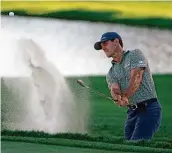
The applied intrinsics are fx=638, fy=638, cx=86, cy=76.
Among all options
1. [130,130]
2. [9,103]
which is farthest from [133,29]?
[9,103]

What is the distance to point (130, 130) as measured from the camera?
11.8ft

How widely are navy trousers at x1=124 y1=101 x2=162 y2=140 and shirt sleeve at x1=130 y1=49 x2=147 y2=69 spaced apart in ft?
0.75

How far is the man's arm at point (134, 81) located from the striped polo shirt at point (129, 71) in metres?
0.02

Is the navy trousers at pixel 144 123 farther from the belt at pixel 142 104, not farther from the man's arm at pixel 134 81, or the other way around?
the man's arm at pixel 134 81

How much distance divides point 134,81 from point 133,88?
4 cm

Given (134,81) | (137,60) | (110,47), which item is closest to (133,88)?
(134,81)

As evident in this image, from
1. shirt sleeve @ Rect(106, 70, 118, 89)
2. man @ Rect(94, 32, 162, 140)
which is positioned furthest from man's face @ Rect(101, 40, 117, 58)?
shirt sleeve @ Rect(106, 70, 118, 89)

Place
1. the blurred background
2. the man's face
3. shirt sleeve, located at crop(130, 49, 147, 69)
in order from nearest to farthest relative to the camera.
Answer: shirt sleeve, located at crop(130, 49, 147, 69)
the man's face
the blurred background

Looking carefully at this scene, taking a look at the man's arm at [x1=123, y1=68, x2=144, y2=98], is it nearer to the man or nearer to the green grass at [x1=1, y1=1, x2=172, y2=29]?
the man

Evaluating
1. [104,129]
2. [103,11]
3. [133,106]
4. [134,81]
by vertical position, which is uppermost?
[103,11]

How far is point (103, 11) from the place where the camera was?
3793mm

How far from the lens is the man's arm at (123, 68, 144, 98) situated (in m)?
3.45

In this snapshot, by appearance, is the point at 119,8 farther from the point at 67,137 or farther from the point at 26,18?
the point at 67,137

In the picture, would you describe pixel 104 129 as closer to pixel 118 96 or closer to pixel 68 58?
pixel 118 96
